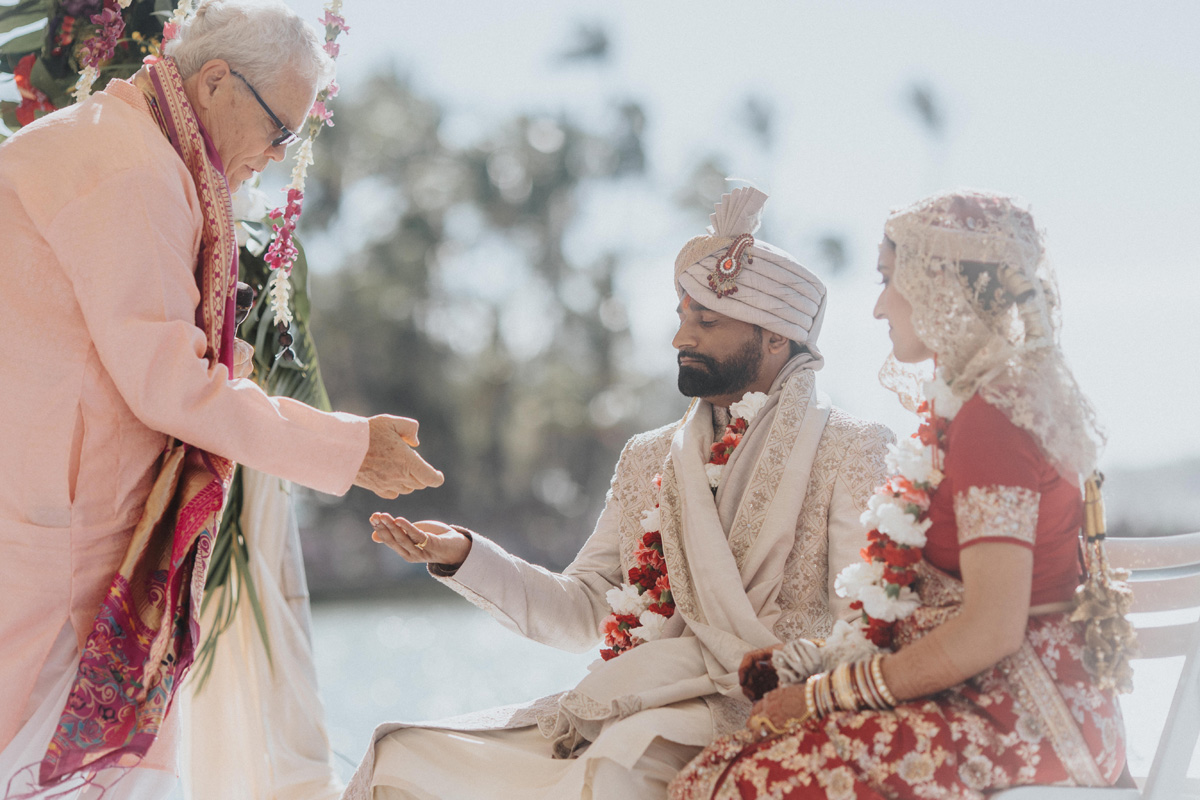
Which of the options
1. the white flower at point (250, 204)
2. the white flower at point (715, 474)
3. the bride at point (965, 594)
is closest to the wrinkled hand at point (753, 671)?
the bride at point (965, 594)

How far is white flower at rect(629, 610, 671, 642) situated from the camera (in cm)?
249

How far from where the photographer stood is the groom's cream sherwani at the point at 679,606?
84.1 inches

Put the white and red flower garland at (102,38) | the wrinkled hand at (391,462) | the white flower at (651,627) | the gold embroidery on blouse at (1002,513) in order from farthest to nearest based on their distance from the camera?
the white and red flower garland at (102,38) → the white flower at (651,627) → the wrinkled hand at (391,462) → the gold embroidery on blouse at (1002,513)

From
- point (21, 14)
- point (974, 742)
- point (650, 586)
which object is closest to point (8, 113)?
point (21, 14)

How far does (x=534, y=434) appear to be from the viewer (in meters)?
21.1

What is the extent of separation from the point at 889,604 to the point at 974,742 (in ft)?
0.91

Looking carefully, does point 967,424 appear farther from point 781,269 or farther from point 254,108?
point 254,108

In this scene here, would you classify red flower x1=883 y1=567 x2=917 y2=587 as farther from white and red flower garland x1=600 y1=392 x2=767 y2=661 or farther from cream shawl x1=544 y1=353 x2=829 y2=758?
white and red flower garland x1=600 y1=392 x2=767 y2=661

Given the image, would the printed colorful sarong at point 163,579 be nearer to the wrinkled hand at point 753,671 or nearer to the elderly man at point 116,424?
the elderly man at point 116,424

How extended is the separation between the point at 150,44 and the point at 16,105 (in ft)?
1.78

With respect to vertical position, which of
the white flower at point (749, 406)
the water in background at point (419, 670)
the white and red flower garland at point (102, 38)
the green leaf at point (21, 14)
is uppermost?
the green leaf at point (21, 14)

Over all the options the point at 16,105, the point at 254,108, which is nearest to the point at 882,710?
the point at 254,108

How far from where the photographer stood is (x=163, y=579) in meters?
2.02

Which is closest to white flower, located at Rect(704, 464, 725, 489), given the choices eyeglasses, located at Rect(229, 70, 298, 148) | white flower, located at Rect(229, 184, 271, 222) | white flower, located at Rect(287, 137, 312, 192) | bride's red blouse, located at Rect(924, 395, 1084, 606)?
bride's red blouse, located at Rect(924, 395, 1084, 606)
